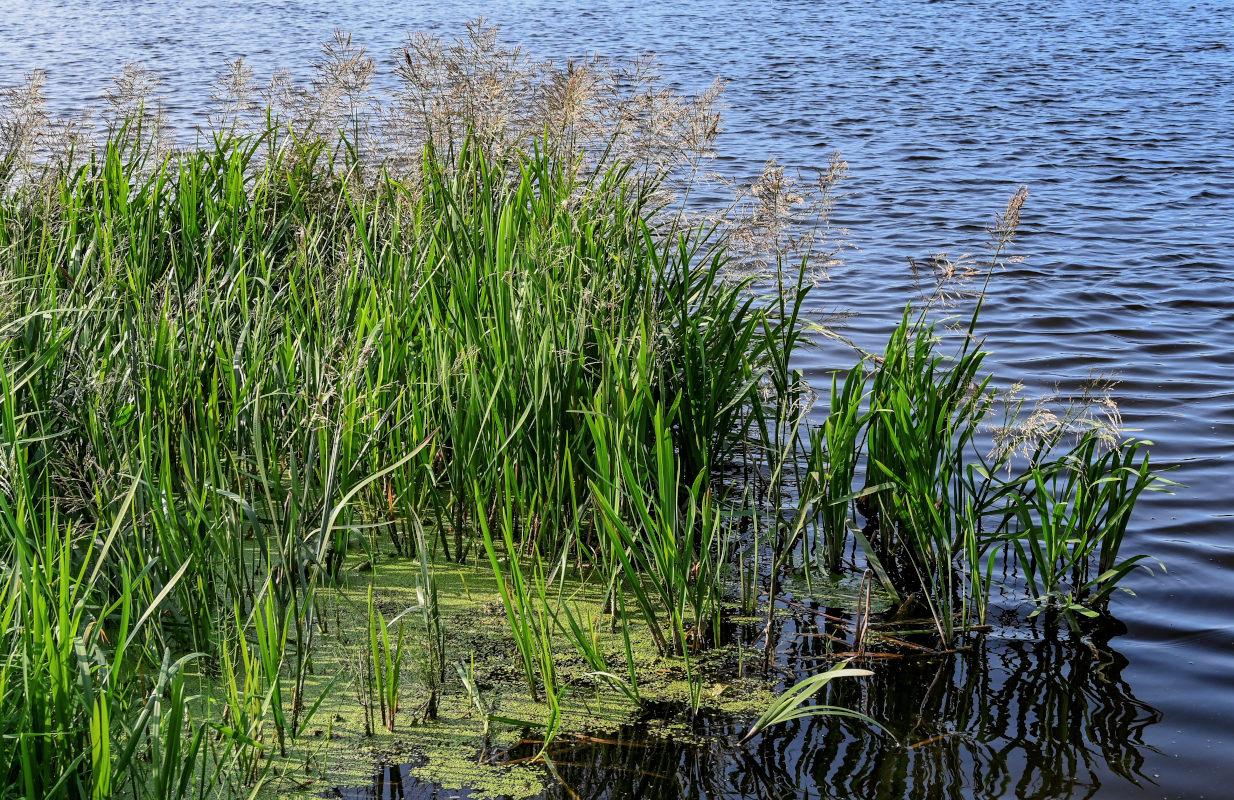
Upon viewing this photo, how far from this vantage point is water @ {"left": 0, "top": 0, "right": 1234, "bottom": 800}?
257 centimetres

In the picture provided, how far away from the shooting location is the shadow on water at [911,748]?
2.44 meters

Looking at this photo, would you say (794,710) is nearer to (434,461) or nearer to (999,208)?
(434,461)

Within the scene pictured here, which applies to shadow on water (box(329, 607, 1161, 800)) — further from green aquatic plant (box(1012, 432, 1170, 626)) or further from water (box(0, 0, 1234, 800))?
green aquatic plant (box(1012, 432, 1170, 626))

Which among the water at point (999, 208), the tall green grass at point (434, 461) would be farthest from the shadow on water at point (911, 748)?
the tall green grass at point (434, 461)

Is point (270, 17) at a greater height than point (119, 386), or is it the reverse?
point (270, 17)

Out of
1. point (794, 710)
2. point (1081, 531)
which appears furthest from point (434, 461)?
point (1081, 531)

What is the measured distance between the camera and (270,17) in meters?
19.6

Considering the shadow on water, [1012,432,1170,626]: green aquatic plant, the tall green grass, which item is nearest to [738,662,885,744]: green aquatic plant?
the shadow on water

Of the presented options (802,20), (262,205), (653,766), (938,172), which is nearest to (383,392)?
(653,766)

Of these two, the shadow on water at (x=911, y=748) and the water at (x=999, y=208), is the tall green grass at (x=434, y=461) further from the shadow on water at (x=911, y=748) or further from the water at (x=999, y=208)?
the water at (x=999, y=208)

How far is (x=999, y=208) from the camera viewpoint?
325 inches

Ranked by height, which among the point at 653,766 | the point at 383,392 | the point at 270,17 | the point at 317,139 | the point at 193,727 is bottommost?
the point at 653,766

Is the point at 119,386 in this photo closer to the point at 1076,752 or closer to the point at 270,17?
the point at 1076,752

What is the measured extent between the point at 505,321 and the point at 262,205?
188 centimetres
